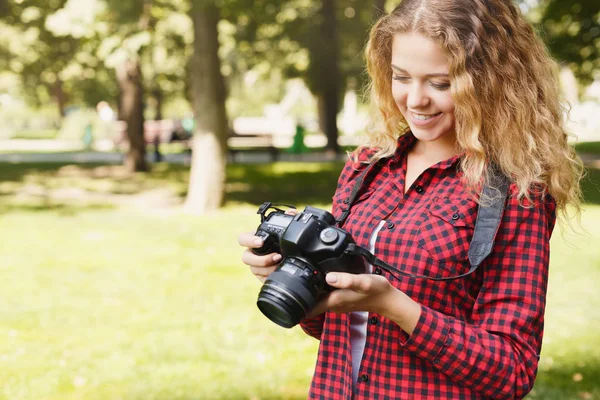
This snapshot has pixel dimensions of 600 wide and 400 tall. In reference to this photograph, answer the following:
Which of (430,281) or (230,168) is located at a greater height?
(430,281)

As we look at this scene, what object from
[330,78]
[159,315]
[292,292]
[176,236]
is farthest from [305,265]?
[330,78]

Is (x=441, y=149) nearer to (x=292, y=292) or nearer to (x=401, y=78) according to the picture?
(x=401, y=78)

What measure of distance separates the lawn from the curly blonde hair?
0.78 meters

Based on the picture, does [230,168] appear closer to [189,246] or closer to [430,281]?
[189,246]

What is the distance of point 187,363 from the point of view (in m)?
5.19

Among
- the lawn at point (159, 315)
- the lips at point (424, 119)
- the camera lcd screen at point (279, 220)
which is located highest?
the lips at point (424, 119)

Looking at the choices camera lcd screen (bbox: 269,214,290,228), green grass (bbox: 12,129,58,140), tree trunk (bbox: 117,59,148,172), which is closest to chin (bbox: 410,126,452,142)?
camera lcd screen (bbox: 269,214,290,228)

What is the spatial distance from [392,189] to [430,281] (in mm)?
320

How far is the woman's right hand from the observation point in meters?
1.97

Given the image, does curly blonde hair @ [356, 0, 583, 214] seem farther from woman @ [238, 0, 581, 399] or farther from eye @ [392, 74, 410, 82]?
eye @ [392, 74, 410, 82]

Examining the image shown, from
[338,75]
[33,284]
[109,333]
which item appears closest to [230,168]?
[338,75]

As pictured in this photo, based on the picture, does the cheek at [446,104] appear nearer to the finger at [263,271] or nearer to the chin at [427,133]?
the chin at [427,133]

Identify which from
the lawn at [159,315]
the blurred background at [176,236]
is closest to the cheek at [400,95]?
the blurred background at [176,236]

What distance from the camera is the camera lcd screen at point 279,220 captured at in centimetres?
198
